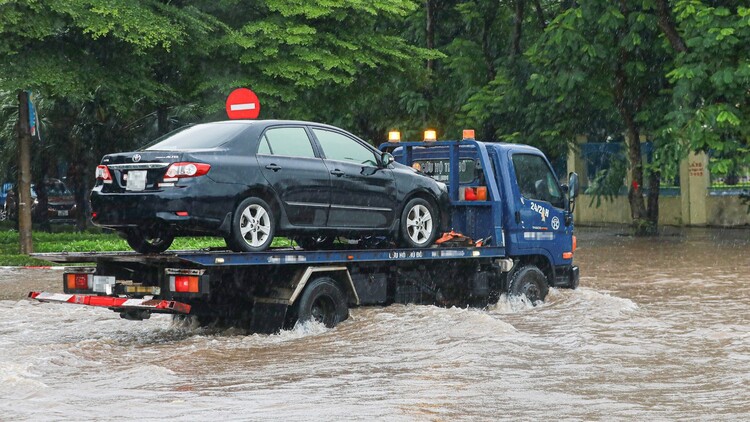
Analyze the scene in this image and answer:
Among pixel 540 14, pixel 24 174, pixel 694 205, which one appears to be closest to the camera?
pixel 24 174

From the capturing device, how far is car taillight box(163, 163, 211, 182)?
1109 centimetres

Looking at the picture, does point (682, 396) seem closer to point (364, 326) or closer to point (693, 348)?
point (693, 348)

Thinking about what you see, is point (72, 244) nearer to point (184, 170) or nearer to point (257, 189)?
point (257, 189)

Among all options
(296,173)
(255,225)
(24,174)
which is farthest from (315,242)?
(24,174)

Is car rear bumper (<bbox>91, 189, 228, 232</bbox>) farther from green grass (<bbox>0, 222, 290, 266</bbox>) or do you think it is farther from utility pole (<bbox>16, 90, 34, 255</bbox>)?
utility pole (<bbox>16, 90, 34, 255</bbox>)

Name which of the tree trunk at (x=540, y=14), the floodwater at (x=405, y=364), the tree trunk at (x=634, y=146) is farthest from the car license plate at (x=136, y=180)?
the tree trunk at (x=540, y=14)

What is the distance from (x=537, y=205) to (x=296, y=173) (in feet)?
13.1

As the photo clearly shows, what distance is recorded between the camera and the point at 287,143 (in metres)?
12.2

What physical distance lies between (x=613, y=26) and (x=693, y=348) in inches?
663

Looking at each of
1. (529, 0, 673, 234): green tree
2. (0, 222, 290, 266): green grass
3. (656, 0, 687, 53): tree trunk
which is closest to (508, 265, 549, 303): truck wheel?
(0, 222, 290, 266): green grass

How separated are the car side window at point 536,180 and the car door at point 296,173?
331 cm

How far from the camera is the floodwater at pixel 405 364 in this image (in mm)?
8305

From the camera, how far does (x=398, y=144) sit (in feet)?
49.4

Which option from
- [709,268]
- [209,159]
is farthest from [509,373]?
[709,268]
